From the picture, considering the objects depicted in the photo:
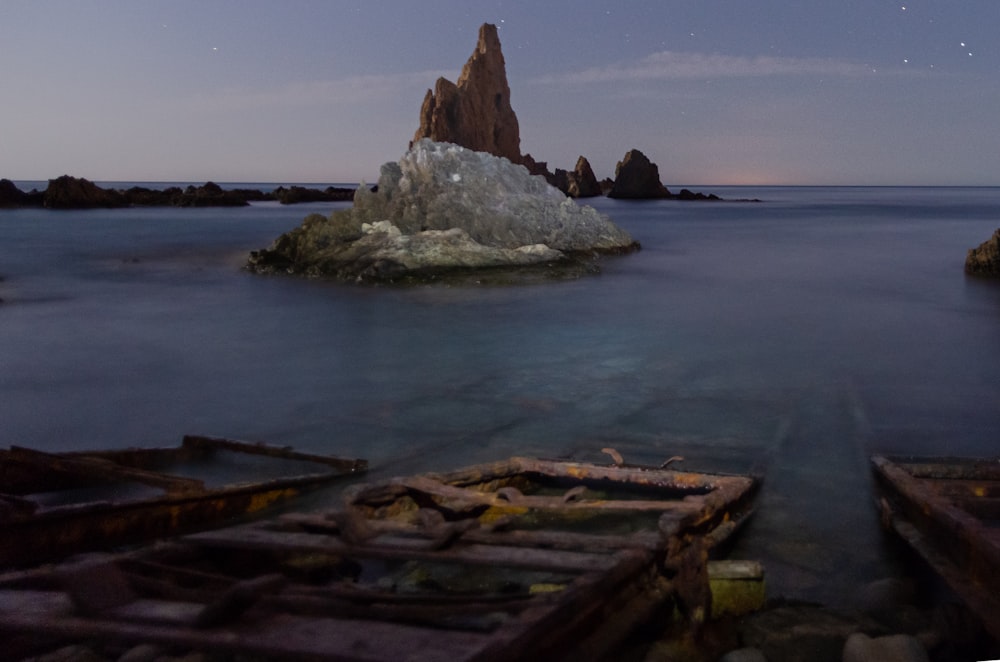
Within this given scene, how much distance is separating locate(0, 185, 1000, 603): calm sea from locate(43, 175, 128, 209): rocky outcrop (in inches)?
2208

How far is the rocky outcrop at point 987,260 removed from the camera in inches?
741

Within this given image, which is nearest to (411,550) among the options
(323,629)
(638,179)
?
(323,629)

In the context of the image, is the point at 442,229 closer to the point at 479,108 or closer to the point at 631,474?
the point at 631,474

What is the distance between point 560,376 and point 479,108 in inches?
4096

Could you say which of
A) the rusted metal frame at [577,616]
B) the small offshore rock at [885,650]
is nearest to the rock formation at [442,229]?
the rusted metal frame at [577,616]

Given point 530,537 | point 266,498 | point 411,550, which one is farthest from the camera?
point 266,498

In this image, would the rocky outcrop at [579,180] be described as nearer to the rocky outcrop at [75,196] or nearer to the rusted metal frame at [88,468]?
the rocky outcrop at [75,196]

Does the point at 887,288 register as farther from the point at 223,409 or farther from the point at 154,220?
the point at 154,220

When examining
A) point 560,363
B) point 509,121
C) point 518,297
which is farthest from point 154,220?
point 509,121

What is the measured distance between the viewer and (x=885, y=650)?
9.99ft

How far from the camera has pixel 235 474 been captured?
19.3 feet

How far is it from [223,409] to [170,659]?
17.2ft

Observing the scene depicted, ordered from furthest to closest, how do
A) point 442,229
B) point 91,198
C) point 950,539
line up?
point 91,198
point 442,229
point 950,539

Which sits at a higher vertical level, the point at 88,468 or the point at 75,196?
the point at 75,196
